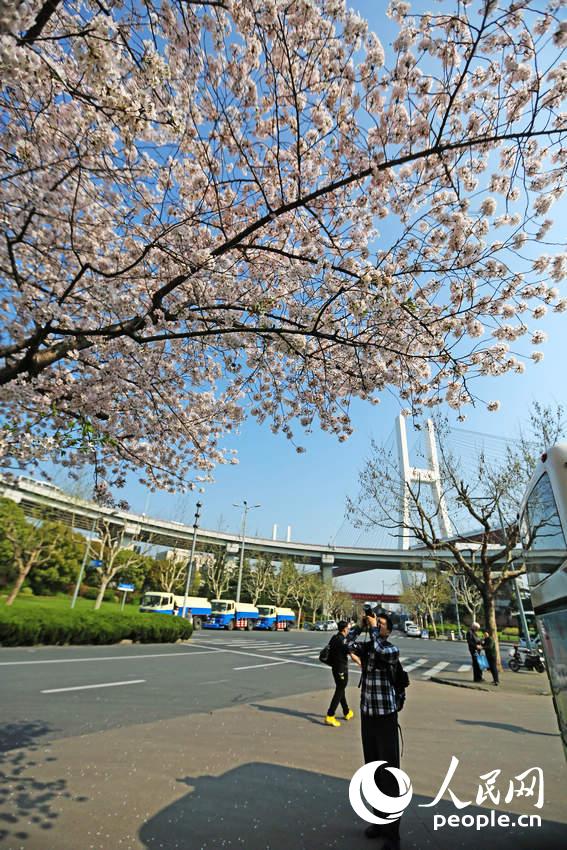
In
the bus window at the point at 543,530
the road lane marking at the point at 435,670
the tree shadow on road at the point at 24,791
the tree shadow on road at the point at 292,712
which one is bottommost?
the tree shadow on road at the point at 24,791

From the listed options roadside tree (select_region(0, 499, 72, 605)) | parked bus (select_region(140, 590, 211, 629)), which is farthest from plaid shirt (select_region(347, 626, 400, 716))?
roadside tree (select_region(0, 499, 72, 605))

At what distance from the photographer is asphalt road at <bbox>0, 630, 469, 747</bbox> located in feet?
22.3

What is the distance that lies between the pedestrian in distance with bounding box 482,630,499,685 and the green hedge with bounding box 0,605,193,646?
15.0 meters

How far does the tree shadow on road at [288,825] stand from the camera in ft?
11.2

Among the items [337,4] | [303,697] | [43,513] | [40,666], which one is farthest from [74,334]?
[43,513]

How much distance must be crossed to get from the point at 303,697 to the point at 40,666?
7143 mm

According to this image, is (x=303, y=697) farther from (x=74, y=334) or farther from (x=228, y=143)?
(x=228, y=143)

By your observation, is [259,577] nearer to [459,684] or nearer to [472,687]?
[459,684]

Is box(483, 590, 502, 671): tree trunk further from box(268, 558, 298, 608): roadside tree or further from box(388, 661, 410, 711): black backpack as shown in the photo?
box(268, 558, 298, 608): roadside tree

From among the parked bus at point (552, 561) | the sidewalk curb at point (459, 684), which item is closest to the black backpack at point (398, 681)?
the parked bus at point (552, 561)

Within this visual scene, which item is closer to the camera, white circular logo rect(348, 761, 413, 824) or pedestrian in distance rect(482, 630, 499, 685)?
white circular logo rect(348, 761, 413, 824)

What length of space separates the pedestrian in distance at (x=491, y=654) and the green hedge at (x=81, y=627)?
49.1 feet

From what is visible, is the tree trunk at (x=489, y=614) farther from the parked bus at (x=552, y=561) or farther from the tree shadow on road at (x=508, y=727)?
the parked bus at (x=552, y=561)

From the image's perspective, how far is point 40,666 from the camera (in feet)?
36.8
